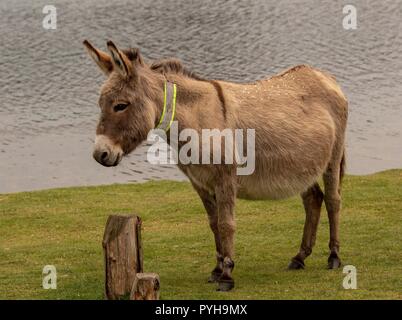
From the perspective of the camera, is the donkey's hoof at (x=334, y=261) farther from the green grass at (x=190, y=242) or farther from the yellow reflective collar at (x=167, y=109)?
the yellow reflective collar at (x=167, y=109)

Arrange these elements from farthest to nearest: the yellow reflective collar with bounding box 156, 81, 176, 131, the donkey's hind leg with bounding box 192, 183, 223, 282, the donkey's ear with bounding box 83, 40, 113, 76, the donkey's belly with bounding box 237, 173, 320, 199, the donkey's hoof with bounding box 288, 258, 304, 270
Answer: the donkey's hoof with bounding box 288, 258, 304, 270
the donkey's hind leg with bounding box 192, 183, 223, 282
the donkey's belly with bounding box 237, 173, 320, 199
the yellow reflective collar with bounding box 156, 81, 176, 131
the donkey's ear with bounding box 83, 40, 113, 76

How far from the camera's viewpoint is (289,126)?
11148 millimetres

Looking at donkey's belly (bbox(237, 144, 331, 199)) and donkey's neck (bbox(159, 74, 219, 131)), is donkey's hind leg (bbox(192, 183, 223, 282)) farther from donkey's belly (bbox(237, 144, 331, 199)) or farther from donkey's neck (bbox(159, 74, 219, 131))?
donkey's neck (bbox(159, 74, 219, 131))

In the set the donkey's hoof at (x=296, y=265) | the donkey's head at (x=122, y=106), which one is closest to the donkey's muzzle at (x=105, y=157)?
the donkey's head at (x=122, y=106)

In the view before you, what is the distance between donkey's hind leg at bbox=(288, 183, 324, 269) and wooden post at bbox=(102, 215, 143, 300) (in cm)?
299

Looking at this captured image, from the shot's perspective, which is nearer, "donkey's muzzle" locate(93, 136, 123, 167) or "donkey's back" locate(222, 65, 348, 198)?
"donkey's muzzle" locate(93, 136, 123, 167)

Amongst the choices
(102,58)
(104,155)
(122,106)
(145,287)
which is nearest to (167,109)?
(122,106)

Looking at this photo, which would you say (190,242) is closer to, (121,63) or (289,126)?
(289,126)

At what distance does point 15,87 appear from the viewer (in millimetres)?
38375

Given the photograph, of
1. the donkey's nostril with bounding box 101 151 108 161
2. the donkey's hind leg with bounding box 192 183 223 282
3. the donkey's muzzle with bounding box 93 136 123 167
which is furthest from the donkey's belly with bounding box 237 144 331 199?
the donkey's nostril with bounding box 101 151 108 161

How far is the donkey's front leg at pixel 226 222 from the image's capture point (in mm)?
10336

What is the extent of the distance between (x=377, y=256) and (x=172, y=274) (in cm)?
337

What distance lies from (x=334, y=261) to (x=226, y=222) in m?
2.41

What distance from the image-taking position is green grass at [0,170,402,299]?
1107 centimetres
